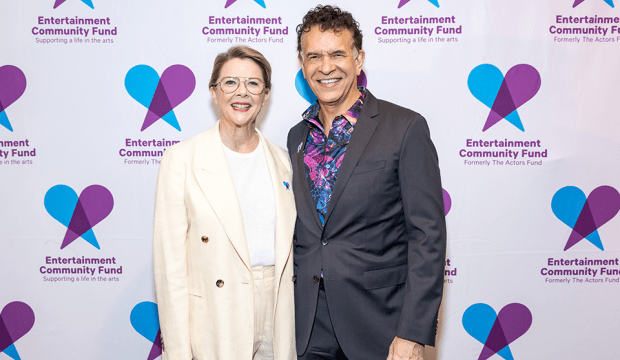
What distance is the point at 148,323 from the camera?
2719 mm

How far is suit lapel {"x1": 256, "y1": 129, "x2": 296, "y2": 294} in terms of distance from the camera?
175cm

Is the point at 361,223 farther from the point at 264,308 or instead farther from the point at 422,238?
the point at 264,308

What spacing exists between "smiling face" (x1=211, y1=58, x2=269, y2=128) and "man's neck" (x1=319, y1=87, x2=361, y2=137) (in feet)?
1.04

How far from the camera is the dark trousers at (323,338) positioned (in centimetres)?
172

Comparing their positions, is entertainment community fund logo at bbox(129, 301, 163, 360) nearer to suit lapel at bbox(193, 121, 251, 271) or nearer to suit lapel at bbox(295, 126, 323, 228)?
suit lapel at bbox(193, 121, 251, 271)

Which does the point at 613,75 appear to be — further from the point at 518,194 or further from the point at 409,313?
the point at 409,313

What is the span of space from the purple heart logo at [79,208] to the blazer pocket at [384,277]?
1859 millimetres

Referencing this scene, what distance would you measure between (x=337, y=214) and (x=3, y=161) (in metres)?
2.37

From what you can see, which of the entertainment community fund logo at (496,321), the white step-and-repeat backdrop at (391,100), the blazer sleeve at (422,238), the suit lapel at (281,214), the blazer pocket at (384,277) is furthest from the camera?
the entertainment community fund logo at (496,321)

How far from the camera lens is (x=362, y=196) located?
5.35ft

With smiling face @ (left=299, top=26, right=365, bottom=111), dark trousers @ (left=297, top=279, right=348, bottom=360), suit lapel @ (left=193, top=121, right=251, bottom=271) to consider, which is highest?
smiling face @ (left=299, top=26, right=365, bottom=111)

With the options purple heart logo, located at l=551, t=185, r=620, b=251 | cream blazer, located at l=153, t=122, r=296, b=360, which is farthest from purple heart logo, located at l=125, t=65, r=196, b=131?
purple heart logo, located at l=551, t=185, r=620, b=251

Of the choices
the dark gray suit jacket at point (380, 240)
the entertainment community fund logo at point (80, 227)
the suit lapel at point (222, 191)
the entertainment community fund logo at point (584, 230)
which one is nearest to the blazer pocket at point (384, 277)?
the dark gray suit jacket at point (380, 240)

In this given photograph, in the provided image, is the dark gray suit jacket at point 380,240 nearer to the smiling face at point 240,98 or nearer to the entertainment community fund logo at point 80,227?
the smiling face at point 240,98
